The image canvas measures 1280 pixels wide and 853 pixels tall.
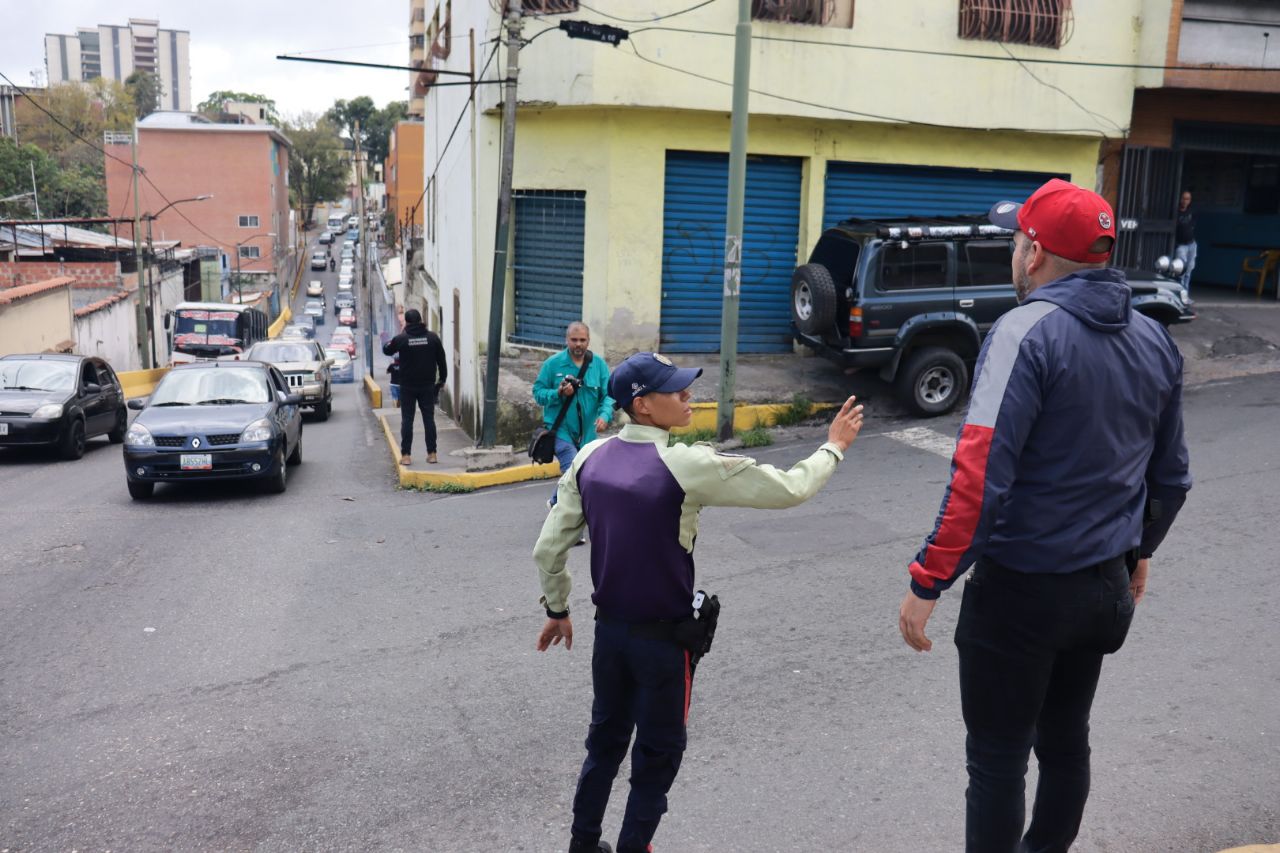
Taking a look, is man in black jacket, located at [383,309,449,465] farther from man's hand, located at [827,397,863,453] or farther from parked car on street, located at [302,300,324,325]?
parked car on street, located at [302,300,324,325]

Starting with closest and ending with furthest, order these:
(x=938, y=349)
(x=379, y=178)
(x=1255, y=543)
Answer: (x=1255, y=543) → (x=938, y=349) → (x=379, y=178)

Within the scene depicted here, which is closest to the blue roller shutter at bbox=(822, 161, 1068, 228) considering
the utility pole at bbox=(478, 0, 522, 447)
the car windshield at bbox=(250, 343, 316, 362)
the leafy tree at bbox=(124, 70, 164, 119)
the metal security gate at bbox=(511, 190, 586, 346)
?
the metal security gate at bbox=(511, 190, 586, 346)

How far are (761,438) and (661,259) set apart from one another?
9.85 ft

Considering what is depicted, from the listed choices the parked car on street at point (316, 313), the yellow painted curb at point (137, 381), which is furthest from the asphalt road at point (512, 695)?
the parked car on street at point (316, 313)

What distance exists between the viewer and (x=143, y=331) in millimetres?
38562

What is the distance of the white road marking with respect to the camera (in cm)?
1188

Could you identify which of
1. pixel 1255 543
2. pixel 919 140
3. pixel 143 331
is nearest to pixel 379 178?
pixel 143 331

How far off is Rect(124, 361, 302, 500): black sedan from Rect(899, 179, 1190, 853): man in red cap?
10.5 meters

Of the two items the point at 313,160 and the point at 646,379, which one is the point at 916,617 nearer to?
the point at 646,379

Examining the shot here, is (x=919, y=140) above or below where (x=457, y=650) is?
above

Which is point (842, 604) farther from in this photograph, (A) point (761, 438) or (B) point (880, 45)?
(B) point (880, 45)

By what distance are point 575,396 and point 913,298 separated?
5389mm

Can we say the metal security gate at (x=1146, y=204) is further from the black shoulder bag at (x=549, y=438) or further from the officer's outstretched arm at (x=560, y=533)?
the officer's outstretched arm at (x=560, y=533)

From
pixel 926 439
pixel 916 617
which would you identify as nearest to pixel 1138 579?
pixel 916 617
